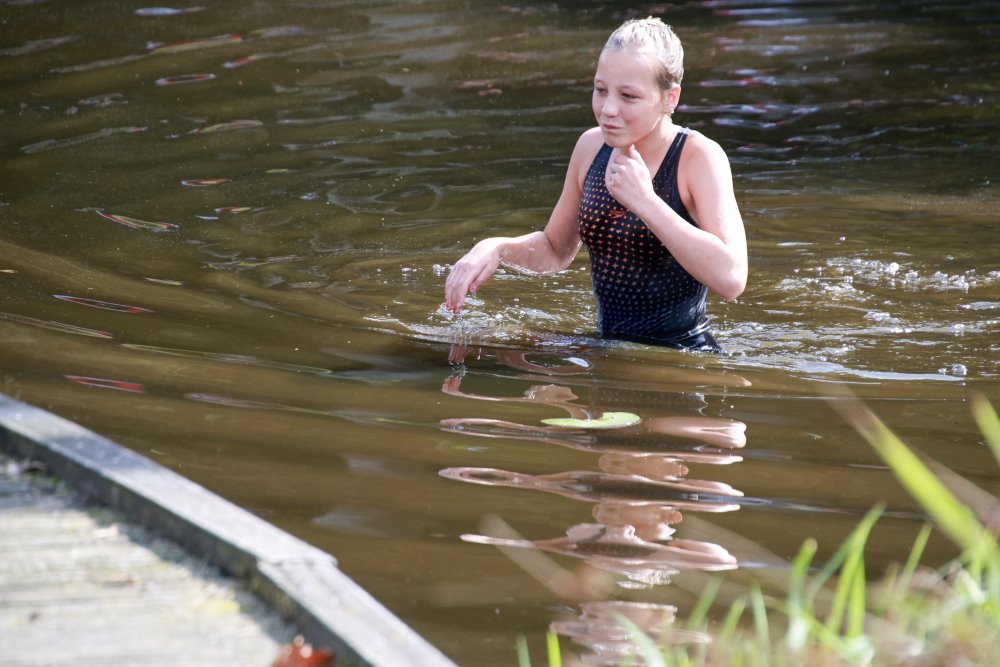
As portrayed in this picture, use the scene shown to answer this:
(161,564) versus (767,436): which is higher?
(161,564)

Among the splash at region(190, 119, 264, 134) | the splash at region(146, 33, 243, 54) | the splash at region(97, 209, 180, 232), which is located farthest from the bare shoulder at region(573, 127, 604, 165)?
the splash at region(146, 33, 243, 54)

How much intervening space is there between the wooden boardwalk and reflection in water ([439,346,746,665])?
0.57 metres

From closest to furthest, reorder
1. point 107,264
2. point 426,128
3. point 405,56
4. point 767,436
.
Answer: point 767,436 → point 107,264 → point 426,128 → point 405,56

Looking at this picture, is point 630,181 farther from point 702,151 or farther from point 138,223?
point 138,223

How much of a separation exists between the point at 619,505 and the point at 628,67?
1.53 metres

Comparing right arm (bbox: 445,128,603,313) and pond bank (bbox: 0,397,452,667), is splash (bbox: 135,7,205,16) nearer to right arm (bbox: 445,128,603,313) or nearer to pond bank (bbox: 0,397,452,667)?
right arm (bbox: 445,128,603,313)

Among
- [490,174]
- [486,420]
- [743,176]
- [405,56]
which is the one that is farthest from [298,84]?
[486,420]

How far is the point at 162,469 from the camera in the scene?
2498 millimetres

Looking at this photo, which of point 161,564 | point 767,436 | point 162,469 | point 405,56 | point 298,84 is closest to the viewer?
point 161,564

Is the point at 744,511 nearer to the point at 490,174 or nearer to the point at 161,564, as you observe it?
the point at 161,564

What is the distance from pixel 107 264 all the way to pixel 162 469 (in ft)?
9.50

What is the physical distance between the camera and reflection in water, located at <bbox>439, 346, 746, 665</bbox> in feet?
7.72

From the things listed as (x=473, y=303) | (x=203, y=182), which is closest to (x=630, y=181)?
(x=473, y=303)

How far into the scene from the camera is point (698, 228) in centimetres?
403
